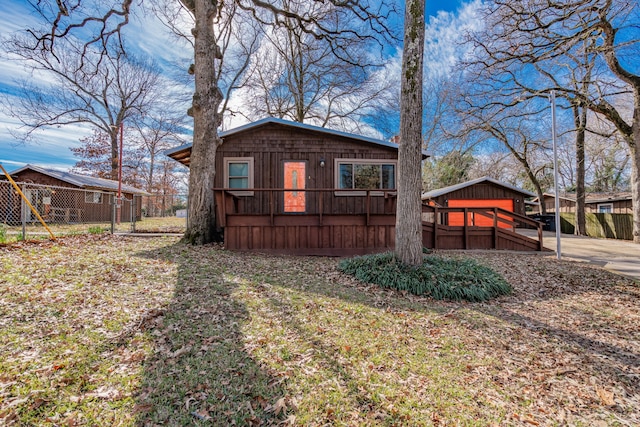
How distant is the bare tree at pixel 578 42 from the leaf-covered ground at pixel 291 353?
992 cm

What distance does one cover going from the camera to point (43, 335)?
2.71 metres

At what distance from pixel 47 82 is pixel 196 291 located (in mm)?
24240

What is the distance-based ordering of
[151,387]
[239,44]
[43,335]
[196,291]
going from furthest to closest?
[239,44], [196,291], [43,335], [151,387]

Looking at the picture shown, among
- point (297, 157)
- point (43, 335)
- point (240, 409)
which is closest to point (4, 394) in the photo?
point (43, 335)

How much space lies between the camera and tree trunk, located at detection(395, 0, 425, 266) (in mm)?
5441

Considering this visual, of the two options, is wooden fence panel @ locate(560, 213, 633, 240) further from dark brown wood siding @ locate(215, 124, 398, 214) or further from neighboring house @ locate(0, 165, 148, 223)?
neighboring house @ locate(0, 165, 148, 223)

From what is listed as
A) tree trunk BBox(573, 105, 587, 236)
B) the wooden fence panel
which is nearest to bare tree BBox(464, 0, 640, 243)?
tree trunk BBox(573, 105, 587, 236)

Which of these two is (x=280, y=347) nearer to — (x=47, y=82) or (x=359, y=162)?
(x=359, y=162)

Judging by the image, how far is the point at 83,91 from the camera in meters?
20.5

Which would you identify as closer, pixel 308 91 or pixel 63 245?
pixel 63 245

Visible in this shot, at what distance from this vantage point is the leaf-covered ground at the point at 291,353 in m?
2.00

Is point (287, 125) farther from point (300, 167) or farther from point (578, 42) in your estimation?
point (578, 42)

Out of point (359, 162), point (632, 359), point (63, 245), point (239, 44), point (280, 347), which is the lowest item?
point (632, 359)

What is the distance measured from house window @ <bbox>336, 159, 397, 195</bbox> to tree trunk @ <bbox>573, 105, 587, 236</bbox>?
13.2 meters
